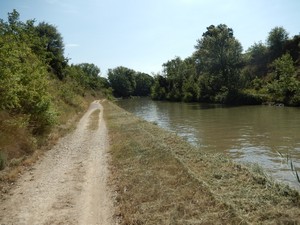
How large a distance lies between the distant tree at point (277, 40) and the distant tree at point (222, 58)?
50.5 ft

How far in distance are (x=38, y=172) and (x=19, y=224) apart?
198 inches

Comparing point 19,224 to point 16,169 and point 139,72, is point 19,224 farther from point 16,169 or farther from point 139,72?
point 139,72

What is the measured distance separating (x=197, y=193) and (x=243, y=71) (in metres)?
57.1

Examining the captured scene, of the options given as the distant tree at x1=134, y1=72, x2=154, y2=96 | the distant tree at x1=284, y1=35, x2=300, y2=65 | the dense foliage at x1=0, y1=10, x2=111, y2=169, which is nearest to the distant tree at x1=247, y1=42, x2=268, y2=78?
the distant tree at x1=284, y1=35, x2=300, y2=65

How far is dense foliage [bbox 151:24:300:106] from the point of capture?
50312 millimetres

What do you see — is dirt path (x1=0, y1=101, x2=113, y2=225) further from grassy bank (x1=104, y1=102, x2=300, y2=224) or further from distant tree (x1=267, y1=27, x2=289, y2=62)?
distant tree (x1=267, y1=27, x2=289, y2=62)

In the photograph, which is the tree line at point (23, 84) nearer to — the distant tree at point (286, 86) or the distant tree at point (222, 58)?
the distant tree at point (286, 86)

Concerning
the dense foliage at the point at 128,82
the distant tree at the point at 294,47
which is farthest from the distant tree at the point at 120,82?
the distant tree at the point at 294,47

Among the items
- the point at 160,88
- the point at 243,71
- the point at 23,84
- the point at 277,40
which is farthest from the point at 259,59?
the point at 23,84

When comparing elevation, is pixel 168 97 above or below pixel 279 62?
below

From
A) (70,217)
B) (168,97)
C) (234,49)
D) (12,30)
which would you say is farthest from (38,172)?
(168,97)

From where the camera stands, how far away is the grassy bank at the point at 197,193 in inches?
269

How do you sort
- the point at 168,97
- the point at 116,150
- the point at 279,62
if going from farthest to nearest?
the point at 168,97, the point at 279,62, the point at 116,150

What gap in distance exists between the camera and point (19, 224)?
25.5ft
